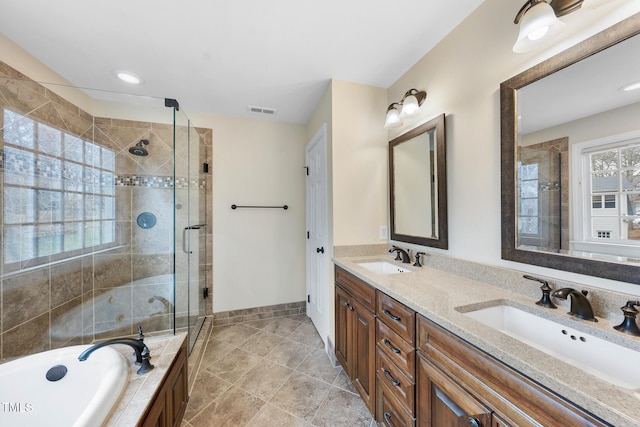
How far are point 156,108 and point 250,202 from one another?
1282mm

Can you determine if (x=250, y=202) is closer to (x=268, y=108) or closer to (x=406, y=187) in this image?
(x=268, y=108)

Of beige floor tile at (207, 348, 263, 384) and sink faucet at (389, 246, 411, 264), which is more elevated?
sink faucet at (389, 246, 411, 264)

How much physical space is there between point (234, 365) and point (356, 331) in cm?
116

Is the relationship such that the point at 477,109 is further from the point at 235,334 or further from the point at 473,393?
the point at 235,334

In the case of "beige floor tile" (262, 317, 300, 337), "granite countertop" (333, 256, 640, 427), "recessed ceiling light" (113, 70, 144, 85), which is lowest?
→ "beige floor tile" (262, 317, 300, 337)

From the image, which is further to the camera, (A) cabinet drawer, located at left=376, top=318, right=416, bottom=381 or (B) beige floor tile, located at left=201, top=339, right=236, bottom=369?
(B) beige floor tile, located at left=201, top=339, right=236, bottom=369

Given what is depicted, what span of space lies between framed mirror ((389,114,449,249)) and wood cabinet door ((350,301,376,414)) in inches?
28.0

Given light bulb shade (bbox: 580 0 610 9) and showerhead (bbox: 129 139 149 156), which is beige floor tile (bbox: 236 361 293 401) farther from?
light bulb shade (bbox: 580 0 610 9)

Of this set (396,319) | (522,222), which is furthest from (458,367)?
(522,222)

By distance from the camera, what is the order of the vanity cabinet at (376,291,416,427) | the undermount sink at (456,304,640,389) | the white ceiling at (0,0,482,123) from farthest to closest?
the white ceiling at (0,0,482,123)
the vanity cabinet at (376,291,416,427)
the undermount sink at (456,304,640,389)

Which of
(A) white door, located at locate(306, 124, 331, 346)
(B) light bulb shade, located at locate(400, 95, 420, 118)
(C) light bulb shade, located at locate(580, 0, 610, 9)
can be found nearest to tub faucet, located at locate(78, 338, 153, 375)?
(A) white door, located at locate(306, 124, 331, 346)

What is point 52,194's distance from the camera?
189cm

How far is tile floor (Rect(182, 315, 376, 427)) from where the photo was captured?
1459 mm

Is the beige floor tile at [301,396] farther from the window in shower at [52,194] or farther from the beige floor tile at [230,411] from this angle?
the window in shower at [52,194]
